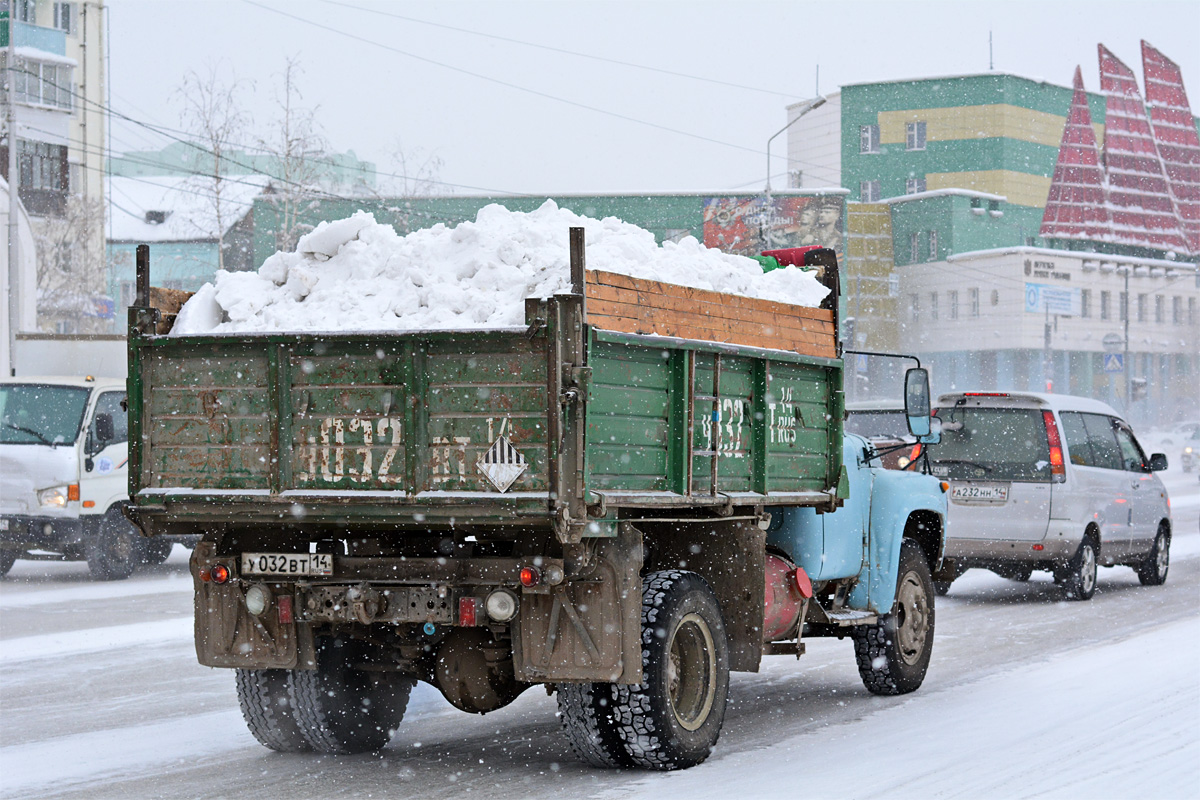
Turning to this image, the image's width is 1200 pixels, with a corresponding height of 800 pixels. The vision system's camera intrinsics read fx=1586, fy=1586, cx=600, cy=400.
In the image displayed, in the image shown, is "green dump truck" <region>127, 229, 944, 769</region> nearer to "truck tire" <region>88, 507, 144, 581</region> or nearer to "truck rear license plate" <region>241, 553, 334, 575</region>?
"truck rear license plate" <region>241, 553, 334, 575</region>

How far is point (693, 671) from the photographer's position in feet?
23.3

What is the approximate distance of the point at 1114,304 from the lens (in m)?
72.9

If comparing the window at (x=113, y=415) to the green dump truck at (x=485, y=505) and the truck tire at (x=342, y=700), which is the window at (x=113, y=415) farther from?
the green dump truck at (x=485, y=505)

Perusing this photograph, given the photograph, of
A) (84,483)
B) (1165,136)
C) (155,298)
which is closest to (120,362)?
(84,483)

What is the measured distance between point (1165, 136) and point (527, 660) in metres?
76.2

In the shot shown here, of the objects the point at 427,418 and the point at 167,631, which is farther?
the point at 167,631

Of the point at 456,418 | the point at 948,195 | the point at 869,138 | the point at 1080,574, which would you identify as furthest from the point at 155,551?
the point at 869,138

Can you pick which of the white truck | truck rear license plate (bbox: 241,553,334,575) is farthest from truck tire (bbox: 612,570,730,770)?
the white truck

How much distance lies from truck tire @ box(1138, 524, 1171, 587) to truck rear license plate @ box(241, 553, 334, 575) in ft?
37.9

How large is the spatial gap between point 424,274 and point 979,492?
28.2 ft

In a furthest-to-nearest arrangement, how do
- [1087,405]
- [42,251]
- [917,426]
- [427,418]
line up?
[42,251], [1087,405], [917,426], [427,418]

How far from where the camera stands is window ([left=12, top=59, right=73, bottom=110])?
5894 centimetres

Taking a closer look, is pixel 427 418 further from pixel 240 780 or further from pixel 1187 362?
pixel 1187 362

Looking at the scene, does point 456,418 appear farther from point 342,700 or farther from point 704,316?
point 342,700
